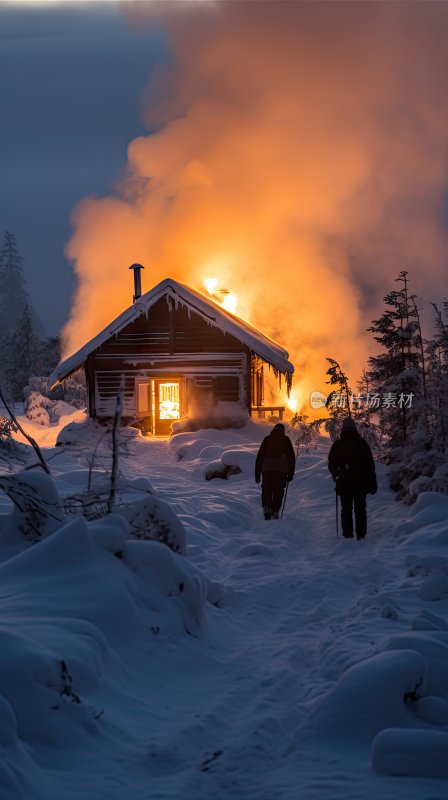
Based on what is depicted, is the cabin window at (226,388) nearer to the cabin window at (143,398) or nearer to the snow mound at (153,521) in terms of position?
the cabin window at (143,398)

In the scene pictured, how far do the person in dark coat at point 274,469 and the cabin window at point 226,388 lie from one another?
13.9m

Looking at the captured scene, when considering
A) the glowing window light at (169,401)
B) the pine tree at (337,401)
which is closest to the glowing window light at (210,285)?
the glowing window light at (169,401)

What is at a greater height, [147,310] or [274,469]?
[147,310]

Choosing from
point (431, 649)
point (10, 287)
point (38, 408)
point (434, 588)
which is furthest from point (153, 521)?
point (10, 287)

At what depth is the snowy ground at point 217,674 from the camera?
3.68 m

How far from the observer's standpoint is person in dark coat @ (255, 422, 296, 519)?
11.8m

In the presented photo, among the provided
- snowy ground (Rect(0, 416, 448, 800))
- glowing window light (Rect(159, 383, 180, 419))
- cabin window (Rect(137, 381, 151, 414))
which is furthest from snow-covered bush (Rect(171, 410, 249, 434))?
snowy ground (Rect(0, 416, 448, 800))

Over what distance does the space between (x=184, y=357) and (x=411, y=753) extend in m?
22.6

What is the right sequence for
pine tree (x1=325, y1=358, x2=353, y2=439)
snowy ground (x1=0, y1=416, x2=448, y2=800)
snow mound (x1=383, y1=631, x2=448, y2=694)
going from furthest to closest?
pine tree (x1=325, y1=358, x2=353, y2=439) → snow mound (x1=383, y1=631, x2=448, y2=694) → snowy ground (x1=0, y1=416, x2=448, y2=800)

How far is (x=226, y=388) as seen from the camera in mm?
26000

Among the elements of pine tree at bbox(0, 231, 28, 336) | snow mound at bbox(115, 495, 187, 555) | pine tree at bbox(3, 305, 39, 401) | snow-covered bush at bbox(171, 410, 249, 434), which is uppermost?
pine tree at bbox(0, 231, 28, 336)

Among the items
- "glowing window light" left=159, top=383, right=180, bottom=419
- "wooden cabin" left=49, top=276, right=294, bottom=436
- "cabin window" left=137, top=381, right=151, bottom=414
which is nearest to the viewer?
"wooden cabin" left=49, top=276, right=294, bottom=436

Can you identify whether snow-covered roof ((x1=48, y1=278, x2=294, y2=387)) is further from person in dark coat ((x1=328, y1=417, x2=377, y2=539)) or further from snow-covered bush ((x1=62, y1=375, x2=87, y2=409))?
snow-covered bush ((x1=62, y1=375, x2=87, y2=409))

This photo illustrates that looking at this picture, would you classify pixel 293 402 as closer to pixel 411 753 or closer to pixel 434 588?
pixel 434 588
